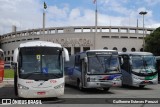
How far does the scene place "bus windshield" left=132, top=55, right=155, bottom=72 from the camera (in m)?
25.1

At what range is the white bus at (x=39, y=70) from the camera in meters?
16.1

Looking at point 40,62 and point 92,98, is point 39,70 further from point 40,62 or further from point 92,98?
point 92,98

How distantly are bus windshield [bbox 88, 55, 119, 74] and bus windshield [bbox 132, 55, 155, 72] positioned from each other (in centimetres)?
384

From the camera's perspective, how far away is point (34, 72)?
53.9 feet

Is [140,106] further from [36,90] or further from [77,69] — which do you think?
[77,69]

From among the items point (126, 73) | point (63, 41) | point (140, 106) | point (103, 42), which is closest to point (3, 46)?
point (63, 41)

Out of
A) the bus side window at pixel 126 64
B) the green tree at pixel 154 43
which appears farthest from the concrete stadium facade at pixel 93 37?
the bus side window at pixel 126 64

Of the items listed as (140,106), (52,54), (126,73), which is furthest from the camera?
(126,73)

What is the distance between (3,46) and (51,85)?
12510 centimetres

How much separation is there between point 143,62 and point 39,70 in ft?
35.6

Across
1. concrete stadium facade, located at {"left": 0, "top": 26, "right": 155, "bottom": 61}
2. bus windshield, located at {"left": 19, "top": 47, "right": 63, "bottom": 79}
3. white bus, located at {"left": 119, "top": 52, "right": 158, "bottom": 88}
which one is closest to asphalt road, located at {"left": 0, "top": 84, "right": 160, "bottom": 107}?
bus windshield, located at {"left": 19, "top": 47, "right": 63, "bottom": 79}

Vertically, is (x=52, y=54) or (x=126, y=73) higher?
(x=52, y=54)

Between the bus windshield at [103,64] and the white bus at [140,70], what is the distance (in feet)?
12.0

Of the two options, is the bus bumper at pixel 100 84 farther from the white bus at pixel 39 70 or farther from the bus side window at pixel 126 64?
the bus side window at pixel 126 64
